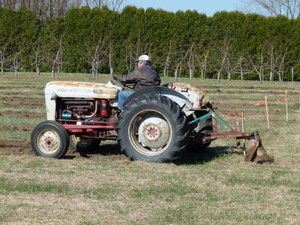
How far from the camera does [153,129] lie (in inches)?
363

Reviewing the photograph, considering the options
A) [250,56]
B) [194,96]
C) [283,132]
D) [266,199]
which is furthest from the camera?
[250,56]

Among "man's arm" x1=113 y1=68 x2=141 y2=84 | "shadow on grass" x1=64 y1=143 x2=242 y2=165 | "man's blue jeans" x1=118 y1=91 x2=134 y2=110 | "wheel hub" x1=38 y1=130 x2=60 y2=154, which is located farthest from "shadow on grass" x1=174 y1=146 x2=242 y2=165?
"wheel hub" x1=38 y1=130 x2=60 y2=154

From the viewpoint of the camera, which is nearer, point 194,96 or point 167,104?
point 167,104

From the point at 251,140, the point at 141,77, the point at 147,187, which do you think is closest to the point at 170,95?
the point at 141,77

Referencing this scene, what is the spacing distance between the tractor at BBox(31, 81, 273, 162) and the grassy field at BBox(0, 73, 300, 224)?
10.4 inches

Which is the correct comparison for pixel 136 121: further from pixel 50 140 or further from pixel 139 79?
pixel 50 140

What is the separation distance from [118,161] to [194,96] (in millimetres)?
1604

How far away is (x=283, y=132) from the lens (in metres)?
13.2

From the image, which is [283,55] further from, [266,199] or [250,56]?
[266,199]

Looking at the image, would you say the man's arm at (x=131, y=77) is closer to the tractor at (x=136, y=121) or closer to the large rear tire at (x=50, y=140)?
the tractor at (x=136, y=121)

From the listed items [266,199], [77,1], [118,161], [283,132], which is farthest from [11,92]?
[77,1]

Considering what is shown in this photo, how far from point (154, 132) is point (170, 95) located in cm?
62

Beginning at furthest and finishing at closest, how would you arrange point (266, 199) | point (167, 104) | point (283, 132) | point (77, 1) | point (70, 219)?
point (77, 1), point (283, 132), point (167, 104), point (266, 199), point (70, 219)

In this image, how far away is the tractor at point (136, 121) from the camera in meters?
9.07
